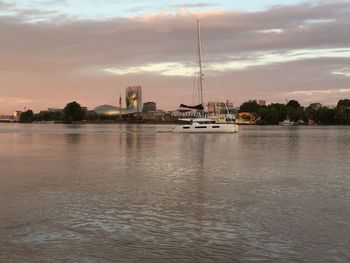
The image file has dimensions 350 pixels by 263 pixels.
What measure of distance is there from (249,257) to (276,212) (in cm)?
484

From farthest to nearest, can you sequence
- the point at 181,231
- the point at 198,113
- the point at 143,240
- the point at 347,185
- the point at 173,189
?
the point at 198,113
the point at 347,185
the point at 173,189
the point at 181,231
the point at 143,240

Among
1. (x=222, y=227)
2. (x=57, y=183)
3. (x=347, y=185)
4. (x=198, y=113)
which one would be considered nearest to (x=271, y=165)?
(x=347, y=185)

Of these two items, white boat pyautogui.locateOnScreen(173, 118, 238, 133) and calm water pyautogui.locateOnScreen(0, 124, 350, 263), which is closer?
calm water pyautogui.locateOnScreen(0, 124, 350, 263)

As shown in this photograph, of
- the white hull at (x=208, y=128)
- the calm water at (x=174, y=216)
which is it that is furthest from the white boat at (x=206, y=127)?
the calm water at (x=174, y=216)

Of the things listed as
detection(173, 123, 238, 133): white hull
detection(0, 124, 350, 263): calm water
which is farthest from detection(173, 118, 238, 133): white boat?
detection(0, 124, 350, 263): calm water

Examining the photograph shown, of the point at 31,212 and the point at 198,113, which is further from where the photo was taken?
the point at 198,113

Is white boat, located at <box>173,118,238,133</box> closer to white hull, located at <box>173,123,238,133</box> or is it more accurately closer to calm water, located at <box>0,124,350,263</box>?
white hull, located at <box>173,123,238,133</box>

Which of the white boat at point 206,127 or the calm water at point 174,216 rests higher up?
the white boat at point 206,127

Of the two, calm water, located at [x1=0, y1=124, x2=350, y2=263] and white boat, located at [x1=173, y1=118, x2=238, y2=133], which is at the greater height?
white boat, located at [x1=173, y1=118, x2=238, y2=133]

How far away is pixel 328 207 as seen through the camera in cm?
1587

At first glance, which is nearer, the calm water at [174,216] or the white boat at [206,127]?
the calm water at [174,216]

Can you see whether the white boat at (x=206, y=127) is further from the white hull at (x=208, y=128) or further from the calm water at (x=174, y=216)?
the calm water at (x=174, y=216)

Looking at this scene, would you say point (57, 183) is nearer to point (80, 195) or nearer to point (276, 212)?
point (80, 195)

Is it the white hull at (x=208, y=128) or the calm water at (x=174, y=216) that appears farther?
the white hull at (x=208, y=128)
